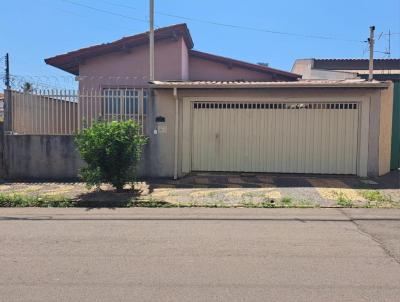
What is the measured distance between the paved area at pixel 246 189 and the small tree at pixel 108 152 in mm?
411

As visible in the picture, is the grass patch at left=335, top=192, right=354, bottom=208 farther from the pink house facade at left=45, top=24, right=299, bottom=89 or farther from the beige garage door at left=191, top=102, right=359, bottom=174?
the pink house facade at left=45, top=24, right=299, bottom=89

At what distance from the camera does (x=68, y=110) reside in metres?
12.2

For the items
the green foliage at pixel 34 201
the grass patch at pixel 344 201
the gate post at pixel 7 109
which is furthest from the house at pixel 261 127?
the green foliage at pixel 34 201

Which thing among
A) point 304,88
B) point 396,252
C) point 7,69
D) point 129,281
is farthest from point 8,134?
point 7,69

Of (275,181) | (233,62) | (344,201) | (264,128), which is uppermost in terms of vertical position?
(233,62)

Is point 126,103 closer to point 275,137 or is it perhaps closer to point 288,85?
point 275,137

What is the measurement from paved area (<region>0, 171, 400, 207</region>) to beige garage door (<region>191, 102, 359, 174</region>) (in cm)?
35

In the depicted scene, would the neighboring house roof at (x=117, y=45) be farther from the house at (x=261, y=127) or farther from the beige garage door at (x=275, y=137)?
the beige garage door at (x=275, y=137)

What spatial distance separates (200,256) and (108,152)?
4917mm

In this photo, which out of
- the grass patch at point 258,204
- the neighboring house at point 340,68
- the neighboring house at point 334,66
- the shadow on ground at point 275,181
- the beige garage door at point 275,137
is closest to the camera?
the grass patch at point 258,204

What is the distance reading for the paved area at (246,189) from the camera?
9.43 m

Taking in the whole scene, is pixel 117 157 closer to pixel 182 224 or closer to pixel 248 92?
pixel 182 224

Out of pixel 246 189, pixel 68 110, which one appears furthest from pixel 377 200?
pixel 68 110

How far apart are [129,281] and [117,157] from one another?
18.6ft
